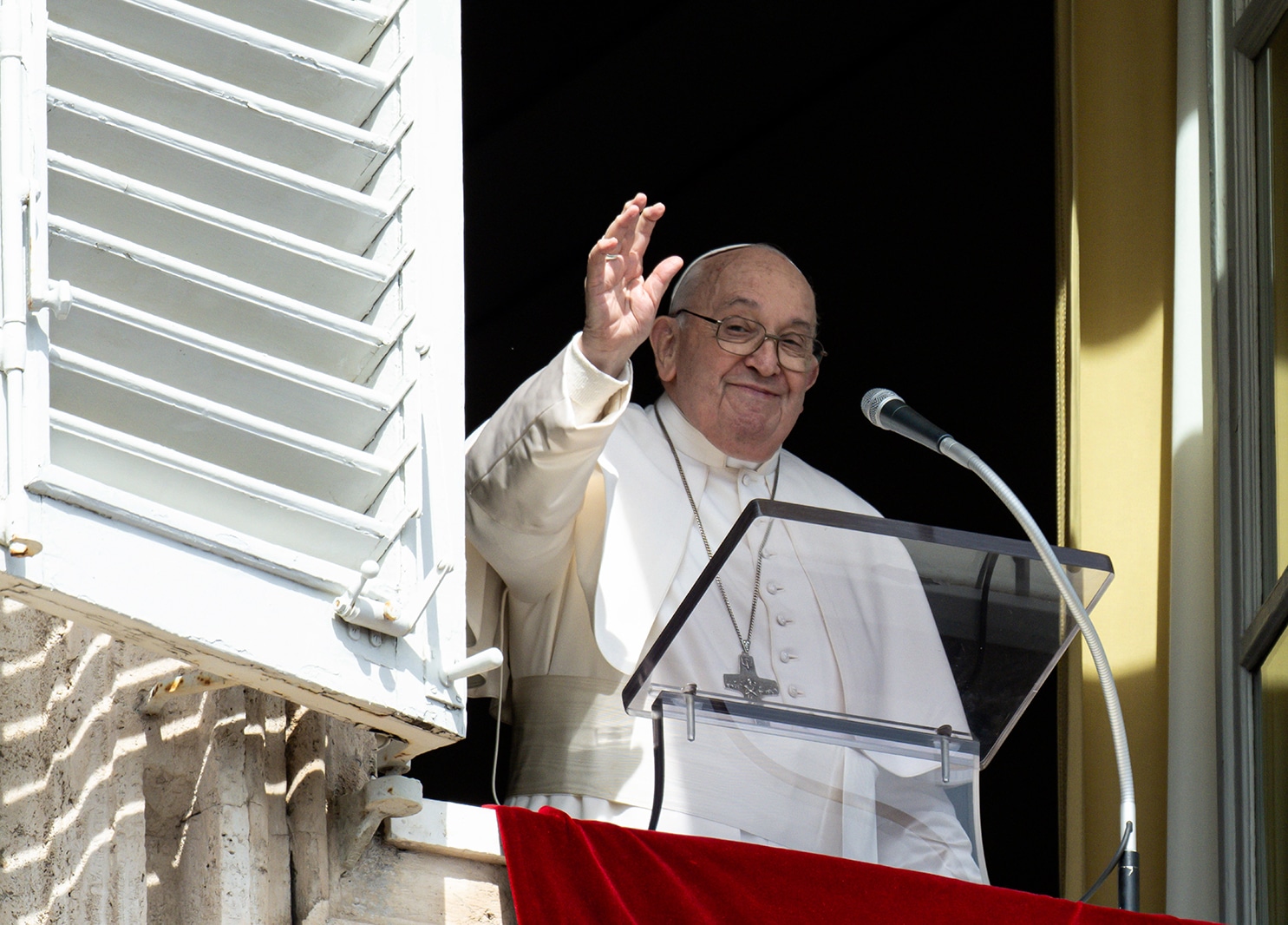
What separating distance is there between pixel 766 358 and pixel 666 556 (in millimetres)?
624

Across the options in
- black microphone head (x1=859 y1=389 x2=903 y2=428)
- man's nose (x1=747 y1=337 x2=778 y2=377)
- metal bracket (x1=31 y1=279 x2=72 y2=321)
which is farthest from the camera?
man's nose (x1=747 y1=337 x2=778 y2=377)

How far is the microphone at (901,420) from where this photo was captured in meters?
3.06

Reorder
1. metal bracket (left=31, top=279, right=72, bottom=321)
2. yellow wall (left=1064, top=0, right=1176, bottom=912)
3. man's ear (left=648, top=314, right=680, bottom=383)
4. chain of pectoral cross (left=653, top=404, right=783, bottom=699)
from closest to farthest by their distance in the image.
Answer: metal bracket (left=31, top=279, right=72, bottom=321) → chain of pectoral cross (left=653, top=404, right=783, bottom=699) → yellow wall (left=1064, top=0, right=1176, bottom=912) → man's ear (left=648, top=314, right=680, bottom=383)

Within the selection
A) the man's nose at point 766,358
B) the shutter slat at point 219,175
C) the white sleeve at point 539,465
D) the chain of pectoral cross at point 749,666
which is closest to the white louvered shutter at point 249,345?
the shutter slat at point 219,175

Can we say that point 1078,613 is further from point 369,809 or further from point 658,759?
point 369,809

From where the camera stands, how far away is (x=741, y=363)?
4.33m

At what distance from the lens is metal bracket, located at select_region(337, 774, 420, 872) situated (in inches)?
106

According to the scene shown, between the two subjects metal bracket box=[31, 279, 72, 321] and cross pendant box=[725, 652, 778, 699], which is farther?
A: cross pendant box=[725, 652, 778, 699]

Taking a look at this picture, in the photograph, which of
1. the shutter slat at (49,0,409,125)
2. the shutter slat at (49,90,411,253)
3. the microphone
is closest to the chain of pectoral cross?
the microphone

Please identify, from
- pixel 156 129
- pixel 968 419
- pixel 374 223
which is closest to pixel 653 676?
pixel 374 223

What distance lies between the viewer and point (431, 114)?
288cm

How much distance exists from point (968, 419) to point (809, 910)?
3.97 m

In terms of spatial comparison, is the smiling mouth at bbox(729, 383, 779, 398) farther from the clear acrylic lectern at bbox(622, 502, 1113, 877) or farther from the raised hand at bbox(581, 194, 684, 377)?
the clear acrylic lectern at bbox(622, 502, 1113, 877)

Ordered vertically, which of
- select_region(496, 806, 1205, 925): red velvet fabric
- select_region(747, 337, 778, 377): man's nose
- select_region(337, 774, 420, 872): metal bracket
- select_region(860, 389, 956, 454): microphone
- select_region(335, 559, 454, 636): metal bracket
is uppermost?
select_region(747, 337, 778, 377): man's nose
